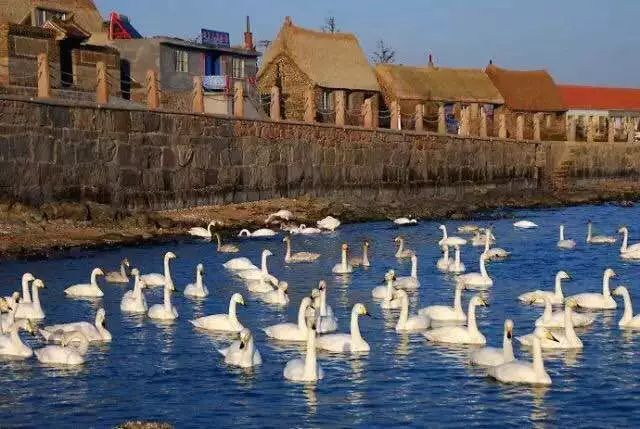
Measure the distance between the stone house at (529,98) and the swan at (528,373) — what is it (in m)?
67.8

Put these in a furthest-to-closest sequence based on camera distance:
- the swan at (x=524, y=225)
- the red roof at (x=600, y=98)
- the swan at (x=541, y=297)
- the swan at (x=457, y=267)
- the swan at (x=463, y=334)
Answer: the red roof at (x=600, y=98) → the swan at (x=524, y=225) → the swan at (x=457, y=267) → the swan at (x=541, y=297) → the swan at (x=463, y=334)

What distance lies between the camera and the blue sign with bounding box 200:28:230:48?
→ 6056 centimetres

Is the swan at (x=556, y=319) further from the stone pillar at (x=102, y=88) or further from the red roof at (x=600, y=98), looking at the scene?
the red roof at (x=600, y=98)

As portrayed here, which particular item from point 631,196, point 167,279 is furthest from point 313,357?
point 631,196

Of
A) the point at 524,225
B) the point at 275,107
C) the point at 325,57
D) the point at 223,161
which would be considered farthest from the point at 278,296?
the point at 325,57

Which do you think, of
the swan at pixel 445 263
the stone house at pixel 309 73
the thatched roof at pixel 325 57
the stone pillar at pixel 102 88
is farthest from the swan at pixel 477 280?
the thatched roof at pixel 325 57

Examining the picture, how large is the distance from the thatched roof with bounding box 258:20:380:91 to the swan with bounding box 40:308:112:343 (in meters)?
50.5

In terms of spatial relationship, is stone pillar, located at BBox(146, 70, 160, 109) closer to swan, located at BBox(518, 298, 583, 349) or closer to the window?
the window

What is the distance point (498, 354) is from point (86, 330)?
6.12m

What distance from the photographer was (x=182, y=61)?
2347 inches

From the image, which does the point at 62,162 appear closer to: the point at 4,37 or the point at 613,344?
the point at 4,37

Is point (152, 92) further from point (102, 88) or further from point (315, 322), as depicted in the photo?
point (315, 322)

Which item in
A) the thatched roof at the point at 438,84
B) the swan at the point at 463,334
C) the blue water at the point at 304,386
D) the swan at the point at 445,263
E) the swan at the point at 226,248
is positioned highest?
the thatched roof at the point at 438,84

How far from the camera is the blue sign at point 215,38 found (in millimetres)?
60562
